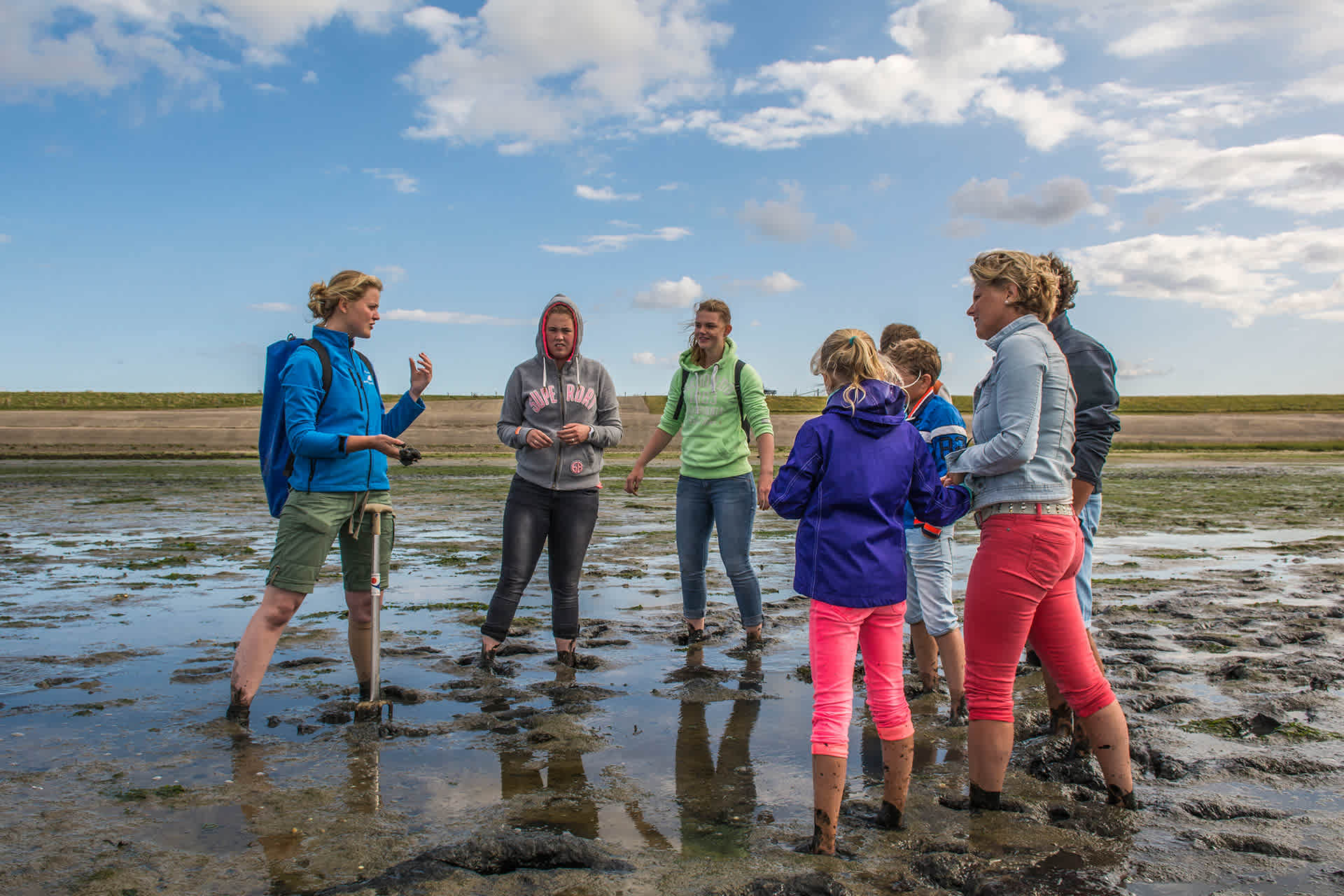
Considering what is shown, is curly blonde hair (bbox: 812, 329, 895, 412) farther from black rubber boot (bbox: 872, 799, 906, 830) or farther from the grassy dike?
the grassy dike

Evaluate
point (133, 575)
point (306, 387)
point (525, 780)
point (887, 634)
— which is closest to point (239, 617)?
point (133, 575)

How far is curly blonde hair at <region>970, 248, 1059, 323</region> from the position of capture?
3658mm

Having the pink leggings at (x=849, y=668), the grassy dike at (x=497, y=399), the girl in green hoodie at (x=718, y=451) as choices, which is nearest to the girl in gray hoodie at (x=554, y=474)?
the girl in green hoodie at (x=718, y=451)

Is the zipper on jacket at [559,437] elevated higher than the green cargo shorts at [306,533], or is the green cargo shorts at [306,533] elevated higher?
the zipper on jacket at [559,437]

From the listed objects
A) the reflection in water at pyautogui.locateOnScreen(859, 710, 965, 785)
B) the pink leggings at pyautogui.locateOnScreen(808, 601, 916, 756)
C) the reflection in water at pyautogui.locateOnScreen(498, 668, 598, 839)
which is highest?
the pink leggings at pyautogui.locateOnScreen(808, 601, 916, 756)

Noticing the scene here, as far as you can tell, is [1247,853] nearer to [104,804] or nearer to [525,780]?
[525,780]

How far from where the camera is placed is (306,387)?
15.9 ft

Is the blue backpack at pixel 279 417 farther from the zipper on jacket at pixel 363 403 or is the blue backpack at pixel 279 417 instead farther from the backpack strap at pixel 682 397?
the backpack strap at pixel 682 397

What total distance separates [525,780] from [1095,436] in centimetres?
315

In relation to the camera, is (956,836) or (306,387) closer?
(956,836)

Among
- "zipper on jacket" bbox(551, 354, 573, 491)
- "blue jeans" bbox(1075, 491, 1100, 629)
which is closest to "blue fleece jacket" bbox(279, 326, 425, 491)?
"zipper on jacket" bbox(551, 354, 573, 491)

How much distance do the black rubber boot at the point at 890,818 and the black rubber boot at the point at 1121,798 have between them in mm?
944

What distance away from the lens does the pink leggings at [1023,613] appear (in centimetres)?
355

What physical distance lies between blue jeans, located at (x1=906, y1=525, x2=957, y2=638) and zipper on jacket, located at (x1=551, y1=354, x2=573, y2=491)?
2.27m
